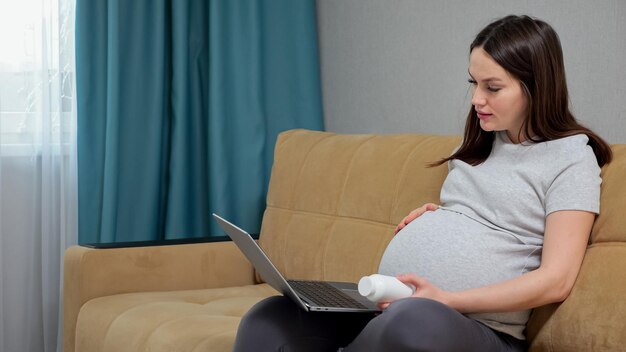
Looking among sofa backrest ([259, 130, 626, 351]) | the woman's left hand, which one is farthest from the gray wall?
the woman's left hand

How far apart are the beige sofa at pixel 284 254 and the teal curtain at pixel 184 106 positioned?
0.49m

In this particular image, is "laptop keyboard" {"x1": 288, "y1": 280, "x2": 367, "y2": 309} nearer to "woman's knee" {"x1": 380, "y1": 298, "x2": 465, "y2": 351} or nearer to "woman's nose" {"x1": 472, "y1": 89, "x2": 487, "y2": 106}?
"woman's knee" {"x1": 380, "y1": 298, "x2": 465, "y2": 351}

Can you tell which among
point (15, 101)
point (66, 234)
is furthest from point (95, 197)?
point (15, 101)

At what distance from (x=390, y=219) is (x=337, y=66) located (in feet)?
3.76

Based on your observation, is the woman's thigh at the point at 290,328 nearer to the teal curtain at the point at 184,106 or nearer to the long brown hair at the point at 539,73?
the long brown hair at the point at 539,73

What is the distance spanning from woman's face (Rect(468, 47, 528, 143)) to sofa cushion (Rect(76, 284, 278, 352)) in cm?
72

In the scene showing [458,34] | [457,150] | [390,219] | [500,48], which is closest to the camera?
[500,48]

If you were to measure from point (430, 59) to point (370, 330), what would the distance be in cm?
149

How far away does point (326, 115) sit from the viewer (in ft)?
11.0

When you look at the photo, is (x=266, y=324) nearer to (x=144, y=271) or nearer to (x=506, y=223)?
(x=506, y=223)

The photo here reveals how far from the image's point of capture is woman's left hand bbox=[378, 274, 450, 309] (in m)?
1.49

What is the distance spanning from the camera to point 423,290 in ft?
4.89

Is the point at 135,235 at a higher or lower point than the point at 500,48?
lower

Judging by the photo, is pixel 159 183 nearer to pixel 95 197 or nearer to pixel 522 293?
pixel 95 197
